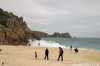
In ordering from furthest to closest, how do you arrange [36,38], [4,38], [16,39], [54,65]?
1. [36,38]
2. [16,39]
3. [4,38]
4. [54,65]

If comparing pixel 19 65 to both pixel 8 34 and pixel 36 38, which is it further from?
pixel 36 38

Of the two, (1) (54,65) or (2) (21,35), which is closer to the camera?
(1) (54,65)

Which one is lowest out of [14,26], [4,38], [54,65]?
[54,65]

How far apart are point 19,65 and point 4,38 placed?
33398 mm

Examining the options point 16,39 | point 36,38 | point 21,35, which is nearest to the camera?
point 16,39

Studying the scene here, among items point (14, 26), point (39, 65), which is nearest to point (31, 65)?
point (39, 65)

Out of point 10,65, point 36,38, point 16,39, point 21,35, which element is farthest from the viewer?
point 36,38

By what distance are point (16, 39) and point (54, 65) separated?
120ft

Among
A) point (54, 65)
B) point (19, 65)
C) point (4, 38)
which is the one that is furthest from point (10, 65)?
point (4, 38)

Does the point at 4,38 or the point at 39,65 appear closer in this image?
the point at 39,65

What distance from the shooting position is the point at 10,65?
11.0 meters

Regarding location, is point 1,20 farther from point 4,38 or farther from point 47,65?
point 47,65

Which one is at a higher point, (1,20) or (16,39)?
(1,20)

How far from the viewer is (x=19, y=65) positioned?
11.2 m
